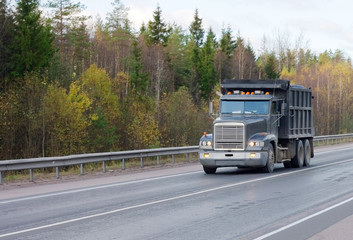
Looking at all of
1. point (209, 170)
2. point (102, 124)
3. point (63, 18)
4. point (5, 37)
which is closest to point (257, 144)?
point (209, 170)

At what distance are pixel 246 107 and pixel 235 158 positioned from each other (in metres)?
2.35

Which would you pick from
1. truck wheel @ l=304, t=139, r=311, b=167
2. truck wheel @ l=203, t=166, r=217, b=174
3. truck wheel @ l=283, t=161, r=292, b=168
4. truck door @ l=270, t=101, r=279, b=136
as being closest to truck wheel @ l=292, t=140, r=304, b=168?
truck wheel @ l=283, t=161, r=292, b=168

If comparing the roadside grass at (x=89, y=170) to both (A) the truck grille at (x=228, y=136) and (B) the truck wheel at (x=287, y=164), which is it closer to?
(A) the truck grille at (x=228, y=136)

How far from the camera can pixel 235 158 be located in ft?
70.5

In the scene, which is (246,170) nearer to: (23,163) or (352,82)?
(23,163)

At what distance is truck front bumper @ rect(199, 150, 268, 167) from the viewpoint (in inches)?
842

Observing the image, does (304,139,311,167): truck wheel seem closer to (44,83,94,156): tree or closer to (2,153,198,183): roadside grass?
(2,153,198,183): roadside grass

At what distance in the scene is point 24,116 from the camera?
1534 inches

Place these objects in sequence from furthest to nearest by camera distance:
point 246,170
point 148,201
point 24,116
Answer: point 24,116, point 246,170, point 148,201

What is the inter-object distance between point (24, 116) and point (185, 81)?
6185cm

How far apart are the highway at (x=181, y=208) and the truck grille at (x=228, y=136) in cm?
119

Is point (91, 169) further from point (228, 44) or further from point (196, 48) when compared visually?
point (228, 44)

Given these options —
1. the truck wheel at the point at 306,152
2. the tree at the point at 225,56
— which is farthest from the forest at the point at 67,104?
the tree at the point at 225,56

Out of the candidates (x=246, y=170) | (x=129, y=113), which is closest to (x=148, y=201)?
(x=246, y=170)
